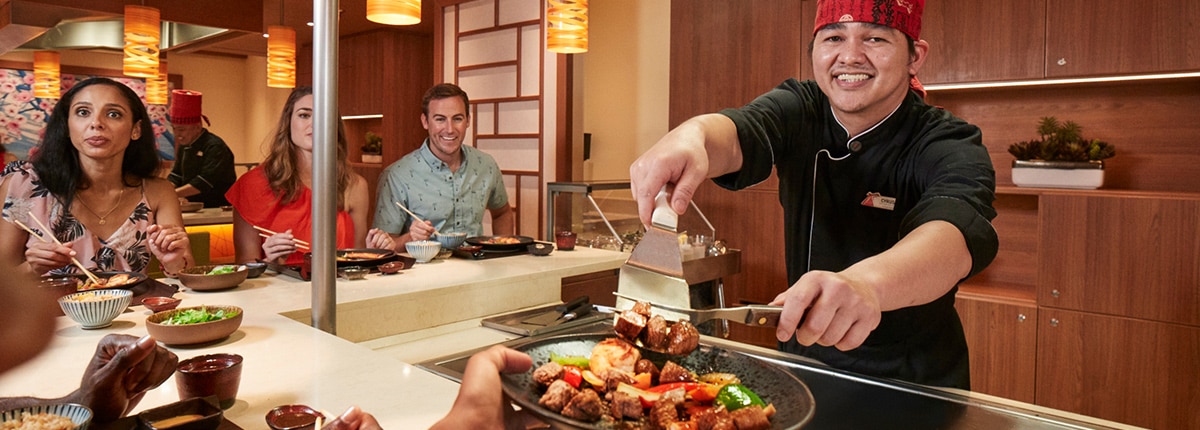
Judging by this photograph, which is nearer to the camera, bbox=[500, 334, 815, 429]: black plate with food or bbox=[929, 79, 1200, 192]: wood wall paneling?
bbox=[500, 334, 815, 429]: black plate with food

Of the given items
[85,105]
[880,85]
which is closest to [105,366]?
[880,85]

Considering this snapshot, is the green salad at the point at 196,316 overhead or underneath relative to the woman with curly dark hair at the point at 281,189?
underneath

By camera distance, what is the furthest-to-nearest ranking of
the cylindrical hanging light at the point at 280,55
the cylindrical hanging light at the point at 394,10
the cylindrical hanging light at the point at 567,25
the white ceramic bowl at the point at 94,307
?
the cylindrical hanging light at the point at 280,55 < the cylindrical hanging light at the point at 567,25 < the cylindrical hanging light at the point at 394,10 < the white ceramic bowl at the point at 94,307

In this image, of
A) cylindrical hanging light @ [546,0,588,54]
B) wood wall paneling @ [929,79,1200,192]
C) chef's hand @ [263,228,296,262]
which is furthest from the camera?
cylindrical hanging light @ [546,0,588,54]

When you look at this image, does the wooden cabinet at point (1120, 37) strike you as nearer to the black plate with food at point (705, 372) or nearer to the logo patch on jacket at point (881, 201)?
the logo patch on jacket at point (881, 201)

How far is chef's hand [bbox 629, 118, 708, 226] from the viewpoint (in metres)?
1.20

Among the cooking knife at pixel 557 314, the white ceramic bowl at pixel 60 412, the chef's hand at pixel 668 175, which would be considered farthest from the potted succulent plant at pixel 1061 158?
the white ceramic bowl at pixel 60 412

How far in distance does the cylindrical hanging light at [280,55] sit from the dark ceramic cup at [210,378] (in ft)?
14.5

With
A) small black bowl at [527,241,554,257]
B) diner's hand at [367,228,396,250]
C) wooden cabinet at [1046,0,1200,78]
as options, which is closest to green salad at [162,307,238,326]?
diner's hand at [367,228,396,250]

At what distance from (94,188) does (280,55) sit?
2.78 metres

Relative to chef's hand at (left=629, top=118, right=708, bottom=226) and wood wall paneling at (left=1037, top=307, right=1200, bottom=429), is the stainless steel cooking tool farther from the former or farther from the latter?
wood wall paneling at (left=1037, top=307, right=1200, bottom=429)

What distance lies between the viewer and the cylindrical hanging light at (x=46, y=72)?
7.84 m

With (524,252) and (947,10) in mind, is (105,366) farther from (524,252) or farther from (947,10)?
(947,10)

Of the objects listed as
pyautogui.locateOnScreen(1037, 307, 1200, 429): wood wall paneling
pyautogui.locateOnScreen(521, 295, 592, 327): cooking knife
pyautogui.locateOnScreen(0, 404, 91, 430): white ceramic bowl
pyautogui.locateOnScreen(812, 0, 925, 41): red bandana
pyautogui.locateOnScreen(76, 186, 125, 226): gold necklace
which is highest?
pyautogui.locateOnScreen(812, 0, 925, 41): red bandana
